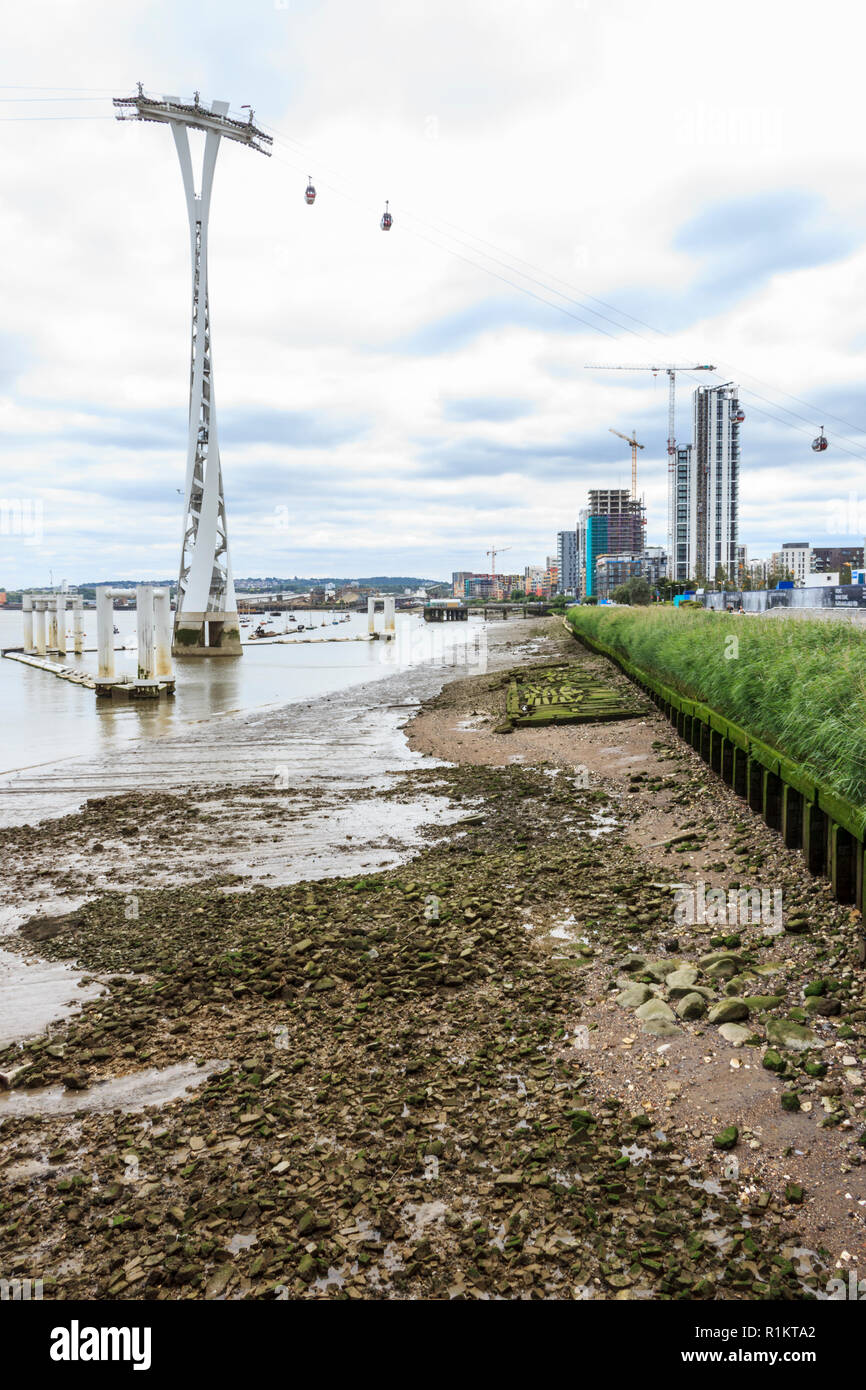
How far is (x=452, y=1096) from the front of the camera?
5711mm

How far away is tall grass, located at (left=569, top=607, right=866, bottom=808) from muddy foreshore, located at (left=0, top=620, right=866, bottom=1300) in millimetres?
1305

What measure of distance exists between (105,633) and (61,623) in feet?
113

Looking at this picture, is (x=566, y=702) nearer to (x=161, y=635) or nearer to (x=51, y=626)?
(x=161, y=635)

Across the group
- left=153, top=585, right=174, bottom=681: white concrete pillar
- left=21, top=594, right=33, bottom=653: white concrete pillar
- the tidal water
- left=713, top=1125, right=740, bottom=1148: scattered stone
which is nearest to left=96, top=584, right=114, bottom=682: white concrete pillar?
the tidal water

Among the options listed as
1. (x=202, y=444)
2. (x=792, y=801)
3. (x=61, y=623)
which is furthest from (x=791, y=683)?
(x=61, y=623)

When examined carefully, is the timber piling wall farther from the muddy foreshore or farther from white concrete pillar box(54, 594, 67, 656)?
white concrete pillar box(54, 594, 67, 656)

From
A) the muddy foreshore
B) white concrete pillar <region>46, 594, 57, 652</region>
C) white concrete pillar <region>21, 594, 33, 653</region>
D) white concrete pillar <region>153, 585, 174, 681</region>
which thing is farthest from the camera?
white concrete pillar <region>21, 594, 33, 653</region>

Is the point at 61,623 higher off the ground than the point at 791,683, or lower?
higher

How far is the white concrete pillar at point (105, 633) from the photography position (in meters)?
50.4

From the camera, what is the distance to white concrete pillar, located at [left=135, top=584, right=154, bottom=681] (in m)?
46.5

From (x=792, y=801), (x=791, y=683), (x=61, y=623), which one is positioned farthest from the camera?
(x=61, y=623)

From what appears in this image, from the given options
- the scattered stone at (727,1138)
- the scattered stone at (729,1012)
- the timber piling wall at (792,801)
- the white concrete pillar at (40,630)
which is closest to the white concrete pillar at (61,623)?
the white concrete pillar at (40,630)

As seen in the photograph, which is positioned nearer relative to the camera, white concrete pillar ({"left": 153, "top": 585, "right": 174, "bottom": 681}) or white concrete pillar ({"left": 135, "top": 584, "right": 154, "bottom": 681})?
white concrete pillar ({"left": 135, "top": 584, "right": 154, "bottom": 681})

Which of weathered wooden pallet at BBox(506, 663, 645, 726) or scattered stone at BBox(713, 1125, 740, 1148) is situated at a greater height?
weathered wooden pallet at BBox(506, 663, 645, 726)
